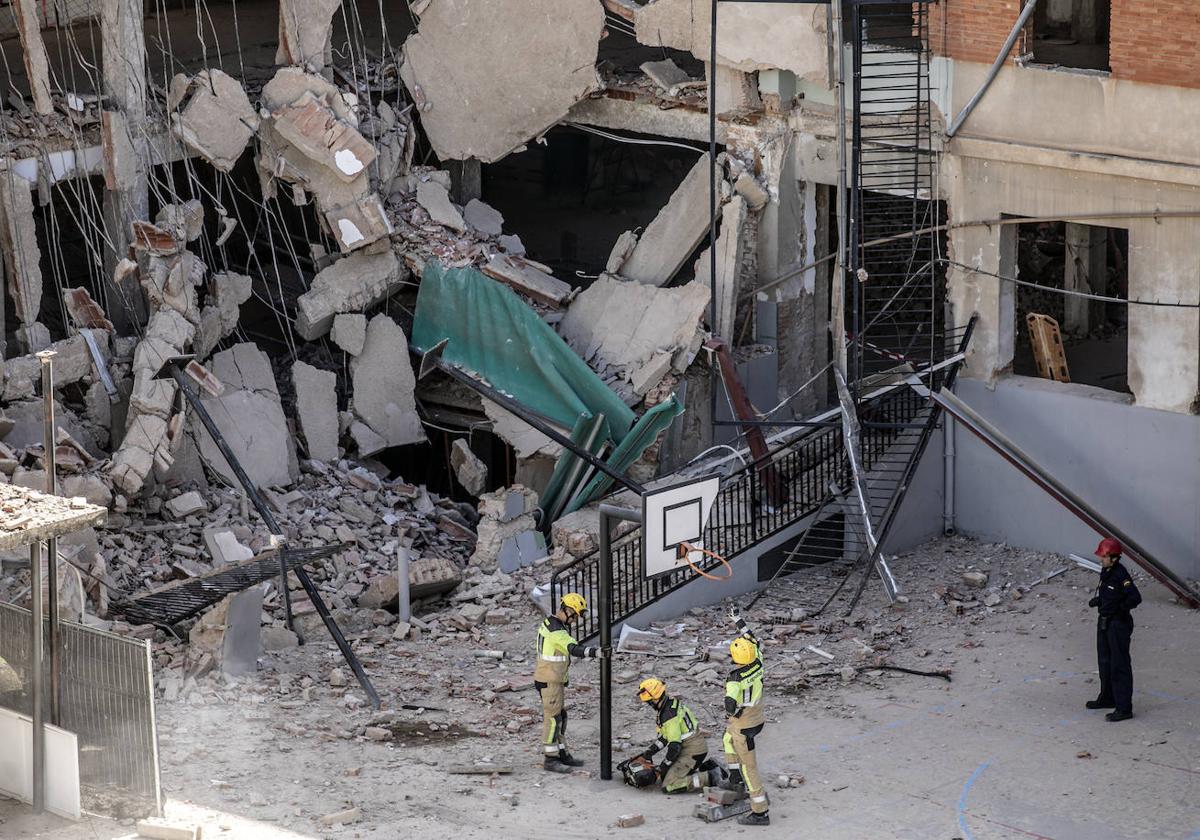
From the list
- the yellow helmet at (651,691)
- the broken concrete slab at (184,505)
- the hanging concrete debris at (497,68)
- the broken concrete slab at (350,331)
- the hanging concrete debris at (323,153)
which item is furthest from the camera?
the hanging concrete debris at (497,68)

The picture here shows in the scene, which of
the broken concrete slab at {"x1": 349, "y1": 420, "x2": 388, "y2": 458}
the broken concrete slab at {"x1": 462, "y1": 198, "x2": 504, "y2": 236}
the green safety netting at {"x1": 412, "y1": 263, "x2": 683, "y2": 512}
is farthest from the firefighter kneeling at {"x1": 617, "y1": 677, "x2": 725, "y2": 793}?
the broken concrete slab at {"x1": 462, "y1": 198, "x2": 504, "y2": 236}

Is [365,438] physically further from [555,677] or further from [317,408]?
[555,677]

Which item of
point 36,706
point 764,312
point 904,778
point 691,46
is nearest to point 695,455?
point 764,312

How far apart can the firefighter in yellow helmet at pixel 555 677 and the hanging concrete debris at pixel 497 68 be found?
9.07 m

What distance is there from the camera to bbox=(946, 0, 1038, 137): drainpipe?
17.4m

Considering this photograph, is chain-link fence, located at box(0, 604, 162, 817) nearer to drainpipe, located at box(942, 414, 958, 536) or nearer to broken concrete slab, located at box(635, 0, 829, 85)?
drainpipe, located at box(942, 414, 958, 536)

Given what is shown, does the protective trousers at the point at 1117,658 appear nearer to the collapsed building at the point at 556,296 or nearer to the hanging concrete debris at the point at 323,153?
the collapsed building at the point at 556,296

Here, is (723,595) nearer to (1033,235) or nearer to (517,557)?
(517,557)

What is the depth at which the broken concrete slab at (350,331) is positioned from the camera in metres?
20.8

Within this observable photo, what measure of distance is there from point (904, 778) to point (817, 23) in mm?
9002

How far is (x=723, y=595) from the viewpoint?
59.9 feet

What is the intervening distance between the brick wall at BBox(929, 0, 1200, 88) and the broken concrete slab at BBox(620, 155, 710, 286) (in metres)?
4.16

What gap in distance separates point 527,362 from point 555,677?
713 cm

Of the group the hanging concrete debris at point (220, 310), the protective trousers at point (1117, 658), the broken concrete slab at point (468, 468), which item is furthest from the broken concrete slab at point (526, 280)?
the protective trousers at point (1117, 658)
